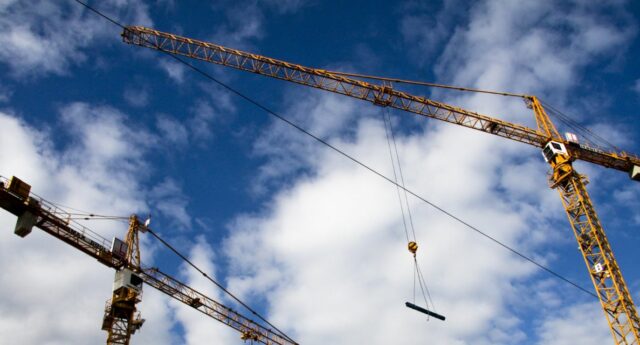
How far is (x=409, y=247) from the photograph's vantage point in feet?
140

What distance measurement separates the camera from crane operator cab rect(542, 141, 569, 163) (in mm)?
51594

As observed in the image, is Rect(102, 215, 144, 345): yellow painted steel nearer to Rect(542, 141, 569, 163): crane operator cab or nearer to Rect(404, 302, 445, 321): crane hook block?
Rect(404, 302, 445, 321): crane hook block

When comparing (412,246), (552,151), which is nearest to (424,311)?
(412,246)

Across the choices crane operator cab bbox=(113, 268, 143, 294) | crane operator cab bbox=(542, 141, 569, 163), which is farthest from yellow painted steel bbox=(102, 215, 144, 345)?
crane operator cab bbox=(542, 141, 569, 163)

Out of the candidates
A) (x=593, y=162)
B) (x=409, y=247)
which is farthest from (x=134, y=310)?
(x=593, y=162)

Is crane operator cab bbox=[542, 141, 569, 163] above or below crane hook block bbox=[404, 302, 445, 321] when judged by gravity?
above

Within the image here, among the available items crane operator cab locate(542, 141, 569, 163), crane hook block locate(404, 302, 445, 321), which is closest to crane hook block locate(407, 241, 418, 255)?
crane hook block locate(404, 302, 445, 321)

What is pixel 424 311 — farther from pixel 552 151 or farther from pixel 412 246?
pixel 552 151

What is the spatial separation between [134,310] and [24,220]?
13329 millimetres

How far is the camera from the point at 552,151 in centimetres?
5175

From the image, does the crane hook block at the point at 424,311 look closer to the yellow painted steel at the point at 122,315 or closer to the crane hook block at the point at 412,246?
the crane hook block at the point at 412,246

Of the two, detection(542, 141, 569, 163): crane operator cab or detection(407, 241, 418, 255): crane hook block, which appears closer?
detection(407, 241, 418, 255): crane hook block

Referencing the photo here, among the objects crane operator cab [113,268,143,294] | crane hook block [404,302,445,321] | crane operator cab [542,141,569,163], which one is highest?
crane operator cab [542,141,569,163]

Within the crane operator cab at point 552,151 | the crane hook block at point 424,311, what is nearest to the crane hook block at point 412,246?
the crane hook block at point 424,311
